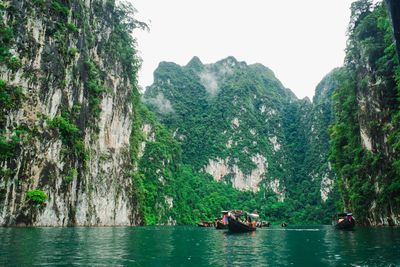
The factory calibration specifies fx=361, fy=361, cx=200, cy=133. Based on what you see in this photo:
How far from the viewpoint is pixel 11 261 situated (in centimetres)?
1066

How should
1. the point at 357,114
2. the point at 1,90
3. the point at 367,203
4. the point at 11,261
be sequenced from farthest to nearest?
the point at 357,114 < the point at 367,203 < the point at 1,90 < the point at 11,261

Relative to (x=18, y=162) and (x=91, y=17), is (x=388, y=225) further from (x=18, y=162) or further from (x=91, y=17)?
(x=91, y=17)

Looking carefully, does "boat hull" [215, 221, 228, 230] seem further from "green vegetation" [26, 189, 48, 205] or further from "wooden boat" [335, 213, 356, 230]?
"green vegetation" [26, 189, 48, 205]

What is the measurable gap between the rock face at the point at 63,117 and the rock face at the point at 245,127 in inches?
3191

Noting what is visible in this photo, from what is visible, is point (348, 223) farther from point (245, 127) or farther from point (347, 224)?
point (245, 127)

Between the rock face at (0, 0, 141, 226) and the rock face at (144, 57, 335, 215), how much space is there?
266ft

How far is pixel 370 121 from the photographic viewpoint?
38.0m

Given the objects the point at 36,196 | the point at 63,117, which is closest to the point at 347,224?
the point at 36,196

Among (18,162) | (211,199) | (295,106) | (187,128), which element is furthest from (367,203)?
(295,106)

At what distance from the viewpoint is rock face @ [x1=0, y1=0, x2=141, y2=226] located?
105 ft

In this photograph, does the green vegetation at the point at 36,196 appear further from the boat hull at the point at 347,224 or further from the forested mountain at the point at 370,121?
the forested mountain at the point at 370,121

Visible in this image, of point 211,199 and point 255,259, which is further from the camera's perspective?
point 211,199

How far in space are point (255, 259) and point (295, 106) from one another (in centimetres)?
17387

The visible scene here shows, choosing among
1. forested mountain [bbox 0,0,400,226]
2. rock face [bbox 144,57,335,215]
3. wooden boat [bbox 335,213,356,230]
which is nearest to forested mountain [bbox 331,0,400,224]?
forested mountain [bbox 0,0,400,226]
